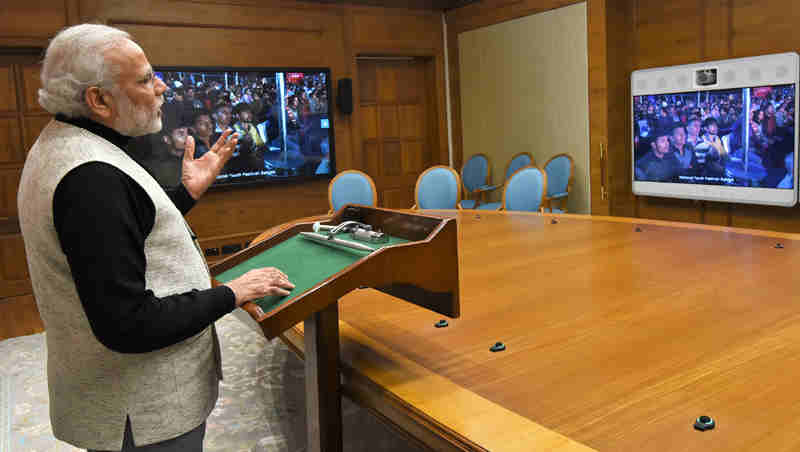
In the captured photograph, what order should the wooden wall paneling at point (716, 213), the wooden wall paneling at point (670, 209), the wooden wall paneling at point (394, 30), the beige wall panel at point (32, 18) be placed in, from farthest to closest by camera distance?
the wooden wall paneling at point (394, 30), the wooden wall paneling at point (670, 209), the wooden wall paneling at point (716, 213), the beige wall panel at point (32, 18)

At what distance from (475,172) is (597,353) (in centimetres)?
563

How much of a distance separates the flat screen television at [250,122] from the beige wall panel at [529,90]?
1.76m

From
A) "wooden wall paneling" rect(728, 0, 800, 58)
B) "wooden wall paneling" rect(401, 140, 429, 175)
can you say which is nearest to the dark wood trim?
"wooden wall paneling" rect(728, 0, 800, 58)

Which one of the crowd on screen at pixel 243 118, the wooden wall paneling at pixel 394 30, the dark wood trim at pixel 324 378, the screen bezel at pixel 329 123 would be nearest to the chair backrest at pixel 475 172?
the wooden wall paneling at pixel 394 30

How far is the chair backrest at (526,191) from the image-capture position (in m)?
4.53

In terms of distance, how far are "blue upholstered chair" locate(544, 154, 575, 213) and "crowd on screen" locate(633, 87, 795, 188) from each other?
0.62 meters

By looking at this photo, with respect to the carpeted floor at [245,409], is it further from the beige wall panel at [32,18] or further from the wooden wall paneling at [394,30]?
the wooden wall paneling at [394,30]

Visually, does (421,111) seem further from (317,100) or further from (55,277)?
(55,277)

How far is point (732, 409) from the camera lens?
1.20 meters

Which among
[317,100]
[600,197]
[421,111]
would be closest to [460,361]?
[600,197]

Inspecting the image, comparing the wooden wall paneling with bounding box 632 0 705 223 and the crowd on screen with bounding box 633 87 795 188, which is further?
the wooden wall paneling with bounding box 632 0 705 223

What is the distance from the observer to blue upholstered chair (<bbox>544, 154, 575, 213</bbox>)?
598cm

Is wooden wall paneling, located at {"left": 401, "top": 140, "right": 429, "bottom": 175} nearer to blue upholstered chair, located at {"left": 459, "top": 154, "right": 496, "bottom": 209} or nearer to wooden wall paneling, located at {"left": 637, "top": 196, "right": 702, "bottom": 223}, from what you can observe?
blue upholstered chair, located at {"left": 459, "top": 154, "right": 496, "bottom": 209}

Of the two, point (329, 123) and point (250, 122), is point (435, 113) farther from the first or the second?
point (250, 122)
